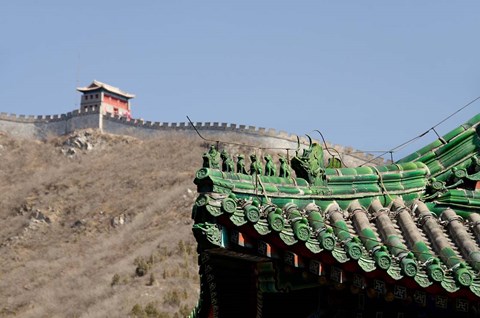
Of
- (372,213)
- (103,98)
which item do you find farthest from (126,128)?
(372,213)

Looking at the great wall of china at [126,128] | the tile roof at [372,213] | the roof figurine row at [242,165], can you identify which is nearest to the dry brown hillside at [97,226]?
the great wall of china at [126,128]

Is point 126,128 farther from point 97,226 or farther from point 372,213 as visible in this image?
point 372,213

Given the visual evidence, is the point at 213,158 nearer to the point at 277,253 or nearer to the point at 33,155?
the point at 277,253

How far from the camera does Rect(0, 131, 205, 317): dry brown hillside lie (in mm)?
61594

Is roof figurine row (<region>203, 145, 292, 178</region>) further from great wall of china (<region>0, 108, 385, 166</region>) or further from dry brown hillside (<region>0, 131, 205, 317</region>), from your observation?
great wall of china (<region>0, 108, 385, 166</region>)

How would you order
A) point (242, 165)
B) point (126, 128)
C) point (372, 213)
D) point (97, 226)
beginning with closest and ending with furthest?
1. point (242, 165)
2. point (372, 213)
3. point (97, 226)
4. point (126, 128)

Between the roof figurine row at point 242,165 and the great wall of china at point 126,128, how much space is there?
68305 millimetres

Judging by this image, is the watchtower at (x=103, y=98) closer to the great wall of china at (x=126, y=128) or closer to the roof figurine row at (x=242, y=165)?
the great wall of china at (x=126, y=128)

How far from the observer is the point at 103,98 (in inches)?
3583

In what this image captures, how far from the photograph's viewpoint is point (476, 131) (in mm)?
9469

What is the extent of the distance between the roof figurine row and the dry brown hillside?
47.2 metres

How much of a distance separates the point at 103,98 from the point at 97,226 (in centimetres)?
1631

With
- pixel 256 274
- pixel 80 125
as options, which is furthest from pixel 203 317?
pixel 80 125

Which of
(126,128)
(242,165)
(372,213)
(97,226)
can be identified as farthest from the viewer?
(126,128)
